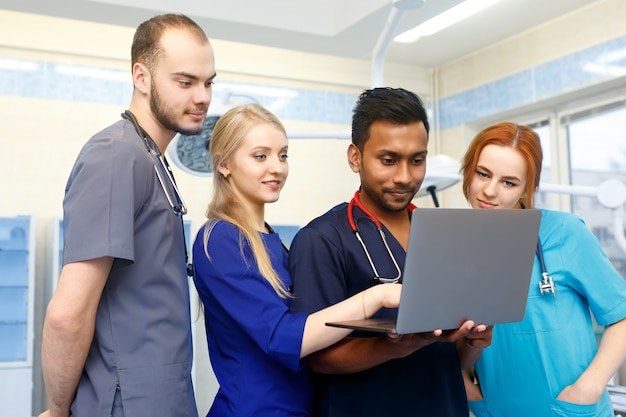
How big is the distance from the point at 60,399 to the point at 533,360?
1.01 metres

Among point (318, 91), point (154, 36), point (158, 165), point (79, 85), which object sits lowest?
point (158, 165)

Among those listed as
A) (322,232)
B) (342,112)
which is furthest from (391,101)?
(342,112)

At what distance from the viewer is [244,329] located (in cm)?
134

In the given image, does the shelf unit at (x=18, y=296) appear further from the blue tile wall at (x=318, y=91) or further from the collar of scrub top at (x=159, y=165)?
the collar of scrub top at (x=159, y=165)

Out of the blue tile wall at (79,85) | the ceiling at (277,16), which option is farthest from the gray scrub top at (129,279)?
the blue tile wall at (79,85)

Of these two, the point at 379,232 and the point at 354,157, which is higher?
the point at 354,157

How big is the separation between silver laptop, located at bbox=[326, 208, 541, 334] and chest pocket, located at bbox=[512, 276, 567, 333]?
1.02 feet

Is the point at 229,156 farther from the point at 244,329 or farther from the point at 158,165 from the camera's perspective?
the point at 244,329

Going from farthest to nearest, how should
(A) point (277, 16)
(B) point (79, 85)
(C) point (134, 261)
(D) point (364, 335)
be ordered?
(B) point (79, 85) < (A) point (277, 16) < (D) point (364, 335) < (C) point (134, 261)

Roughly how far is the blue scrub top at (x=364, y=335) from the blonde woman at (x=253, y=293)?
6 centimetres

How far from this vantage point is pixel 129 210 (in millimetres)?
1264

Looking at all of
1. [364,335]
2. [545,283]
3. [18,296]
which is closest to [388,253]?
[364,335]

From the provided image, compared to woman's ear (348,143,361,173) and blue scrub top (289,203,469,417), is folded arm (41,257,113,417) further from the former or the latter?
woman's ear (348,143,361,173)

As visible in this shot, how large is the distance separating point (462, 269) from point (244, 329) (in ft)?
1.45
